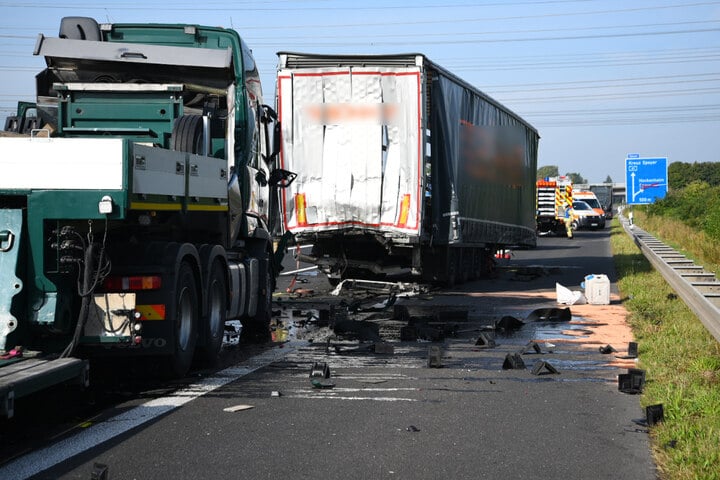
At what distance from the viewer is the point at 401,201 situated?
691 inches

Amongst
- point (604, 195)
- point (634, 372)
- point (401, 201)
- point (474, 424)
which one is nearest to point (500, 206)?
point (401, 201)

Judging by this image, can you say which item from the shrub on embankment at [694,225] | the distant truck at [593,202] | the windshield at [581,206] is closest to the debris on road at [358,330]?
the shrub on embankment at [694,225]

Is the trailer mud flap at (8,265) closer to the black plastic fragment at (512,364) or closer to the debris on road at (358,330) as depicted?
the black plastic fragment at (512,364)

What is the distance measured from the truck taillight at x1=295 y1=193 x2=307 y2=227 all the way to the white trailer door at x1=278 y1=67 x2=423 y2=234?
0.87ft

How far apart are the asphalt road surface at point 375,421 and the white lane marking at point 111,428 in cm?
1

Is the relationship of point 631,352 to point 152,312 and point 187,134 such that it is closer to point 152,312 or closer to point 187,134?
point 187,134

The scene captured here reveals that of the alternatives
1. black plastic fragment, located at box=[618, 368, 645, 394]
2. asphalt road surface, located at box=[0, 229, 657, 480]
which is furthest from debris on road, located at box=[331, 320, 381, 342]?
black plastic fragment, located at box=[618, 368, 645, 394]

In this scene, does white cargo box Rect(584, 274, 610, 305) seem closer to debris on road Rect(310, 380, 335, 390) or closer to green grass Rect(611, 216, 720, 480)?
green grass Rect(611, 216, 720, 480)

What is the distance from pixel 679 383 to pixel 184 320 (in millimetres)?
4306

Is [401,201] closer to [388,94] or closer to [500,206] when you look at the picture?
[388,94]

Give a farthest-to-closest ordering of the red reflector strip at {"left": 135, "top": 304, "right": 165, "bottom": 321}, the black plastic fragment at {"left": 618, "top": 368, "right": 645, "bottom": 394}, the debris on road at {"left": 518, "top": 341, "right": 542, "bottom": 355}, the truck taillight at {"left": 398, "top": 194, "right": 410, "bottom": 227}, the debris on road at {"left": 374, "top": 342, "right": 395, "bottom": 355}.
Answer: the truck taillight at {"left": 398, "top": 194, "right": 410, "bottom": 227}, the debris on road at {"left": 518, "top": 341, "right": 542, "bottom": 355}, the debris on road at {"left": 374, "top": 342, "right": 395, "bottom": 355}, the black plastic fragment at {"left": 618, "top": 368, "right": 645, "bottom": 394}, the red reflector strip at {"left": 135, "top": 304, "right": 165, "bottom": 321}

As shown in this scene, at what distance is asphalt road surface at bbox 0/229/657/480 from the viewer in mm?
6074

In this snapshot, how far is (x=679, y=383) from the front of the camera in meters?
8.73

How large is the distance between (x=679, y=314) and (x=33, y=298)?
9.45m
